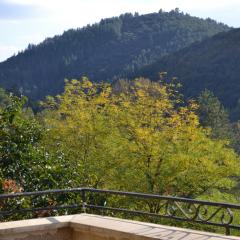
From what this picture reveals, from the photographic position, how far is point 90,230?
7.08 meters

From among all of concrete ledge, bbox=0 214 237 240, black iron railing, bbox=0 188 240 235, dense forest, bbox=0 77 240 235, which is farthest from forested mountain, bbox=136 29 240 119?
concrete ledge, bbox=0 214 237 240

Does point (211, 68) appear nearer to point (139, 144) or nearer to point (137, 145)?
point (139, 144)

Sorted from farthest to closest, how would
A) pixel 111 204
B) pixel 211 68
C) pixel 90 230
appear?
pixel 211 68, pixel 111 204, pixel 90 230

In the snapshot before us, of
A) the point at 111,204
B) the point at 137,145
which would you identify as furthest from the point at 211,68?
the point at 111,204

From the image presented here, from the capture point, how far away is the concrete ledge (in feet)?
20.6

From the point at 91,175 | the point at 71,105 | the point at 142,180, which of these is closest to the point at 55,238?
the point at 91,175

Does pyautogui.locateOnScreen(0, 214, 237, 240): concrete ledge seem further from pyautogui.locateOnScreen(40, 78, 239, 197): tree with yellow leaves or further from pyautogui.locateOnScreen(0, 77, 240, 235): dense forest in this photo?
pyautogui.locateOnScreen(40, 78, 239, 197): tree with yellow leaves

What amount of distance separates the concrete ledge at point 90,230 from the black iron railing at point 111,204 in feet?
0.55

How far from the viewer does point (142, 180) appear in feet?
57.3

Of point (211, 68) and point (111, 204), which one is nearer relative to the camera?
point (111, 204)

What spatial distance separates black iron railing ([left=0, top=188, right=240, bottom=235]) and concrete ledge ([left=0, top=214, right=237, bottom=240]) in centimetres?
17

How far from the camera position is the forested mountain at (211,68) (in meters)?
105

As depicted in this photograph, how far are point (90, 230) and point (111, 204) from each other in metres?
10.0

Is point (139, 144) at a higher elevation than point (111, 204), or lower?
higher
